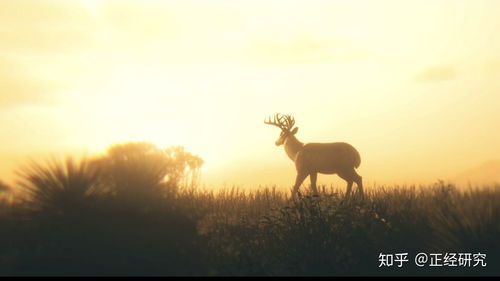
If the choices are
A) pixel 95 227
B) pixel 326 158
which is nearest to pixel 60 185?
pixel 95 227

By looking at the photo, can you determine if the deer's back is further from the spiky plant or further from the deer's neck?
the spiky plant

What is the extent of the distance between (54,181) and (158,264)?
2.13 meters

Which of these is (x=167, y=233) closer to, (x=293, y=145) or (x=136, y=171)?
(x=136, y=171)

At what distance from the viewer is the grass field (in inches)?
348

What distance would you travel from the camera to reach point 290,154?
66.0 ft

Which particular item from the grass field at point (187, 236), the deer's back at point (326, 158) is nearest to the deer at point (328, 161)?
the deer's back at point (326, 158)

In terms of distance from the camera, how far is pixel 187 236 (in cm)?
940

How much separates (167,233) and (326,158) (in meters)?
10.8

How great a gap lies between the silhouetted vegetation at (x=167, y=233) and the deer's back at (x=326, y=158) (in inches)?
335

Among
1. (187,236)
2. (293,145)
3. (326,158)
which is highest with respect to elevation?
(293,145)

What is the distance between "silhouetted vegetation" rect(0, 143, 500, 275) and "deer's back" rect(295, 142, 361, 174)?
850 cm

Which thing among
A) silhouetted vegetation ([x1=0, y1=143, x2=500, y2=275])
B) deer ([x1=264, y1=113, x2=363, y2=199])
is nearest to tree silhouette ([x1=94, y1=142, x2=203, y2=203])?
silhouetted vegetation ([x1=0, y1=143, x2=500, y2=275])

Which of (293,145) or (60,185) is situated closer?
(60,185)
